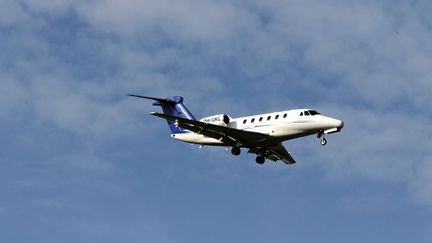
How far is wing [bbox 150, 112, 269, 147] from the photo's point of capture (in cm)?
5766

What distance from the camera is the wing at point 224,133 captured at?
Result: 5766cm

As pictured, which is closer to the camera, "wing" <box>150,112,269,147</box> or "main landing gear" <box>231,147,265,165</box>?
"wing" <box>150,112,269,147</box>

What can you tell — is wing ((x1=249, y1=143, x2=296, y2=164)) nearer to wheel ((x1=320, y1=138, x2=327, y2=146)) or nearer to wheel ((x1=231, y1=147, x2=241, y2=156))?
wheel ((x1=231, y1=147, x2=241, y2=156))

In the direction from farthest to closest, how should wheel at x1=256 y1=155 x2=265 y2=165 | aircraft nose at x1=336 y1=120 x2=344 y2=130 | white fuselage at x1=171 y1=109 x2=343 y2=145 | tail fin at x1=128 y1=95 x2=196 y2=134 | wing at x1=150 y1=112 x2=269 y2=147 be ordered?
tail fin at x1=128 y1=95 x2=196 y2=134
wheel at x1=256 y1=155 x2=265 y2=165
wing at x1=150 y1=112 x2=269 y2=147
white fuselage at x1=171 y1=109 x2=343 y2=145
aircraft nose at x1=336 y1=120 x2=344 y2=130

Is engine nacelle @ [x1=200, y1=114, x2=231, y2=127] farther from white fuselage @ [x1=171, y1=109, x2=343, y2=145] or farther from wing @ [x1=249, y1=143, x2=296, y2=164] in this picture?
wing @ [x1=249, y1=143, x2=296, y2=164]

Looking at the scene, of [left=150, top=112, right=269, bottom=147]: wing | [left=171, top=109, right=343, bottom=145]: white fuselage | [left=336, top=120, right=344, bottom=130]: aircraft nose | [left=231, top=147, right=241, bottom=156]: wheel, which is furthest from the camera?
[left=231, top=147, right=241, bottom=156]: wheel

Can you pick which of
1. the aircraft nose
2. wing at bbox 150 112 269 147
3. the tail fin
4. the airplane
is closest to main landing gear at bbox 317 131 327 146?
the airplane

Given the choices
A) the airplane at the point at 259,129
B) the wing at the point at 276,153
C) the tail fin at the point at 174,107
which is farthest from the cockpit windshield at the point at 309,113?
the tail fin at the point at 174,107

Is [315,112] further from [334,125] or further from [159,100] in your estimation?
[159,100]

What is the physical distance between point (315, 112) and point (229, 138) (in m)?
Answer: 5.36

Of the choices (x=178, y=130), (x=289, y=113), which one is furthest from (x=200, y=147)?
(x=289, y=113)

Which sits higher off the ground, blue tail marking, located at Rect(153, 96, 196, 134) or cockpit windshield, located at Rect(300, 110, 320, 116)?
blue tail marking, located at Rect(153, 96, 196, 134)

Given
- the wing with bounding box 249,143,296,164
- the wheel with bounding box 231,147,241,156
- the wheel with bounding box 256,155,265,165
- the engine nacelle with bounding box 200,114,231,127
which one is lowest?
the wheel with bounding box 231,147,241,156

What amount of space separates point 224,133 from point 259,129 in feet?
6.60
